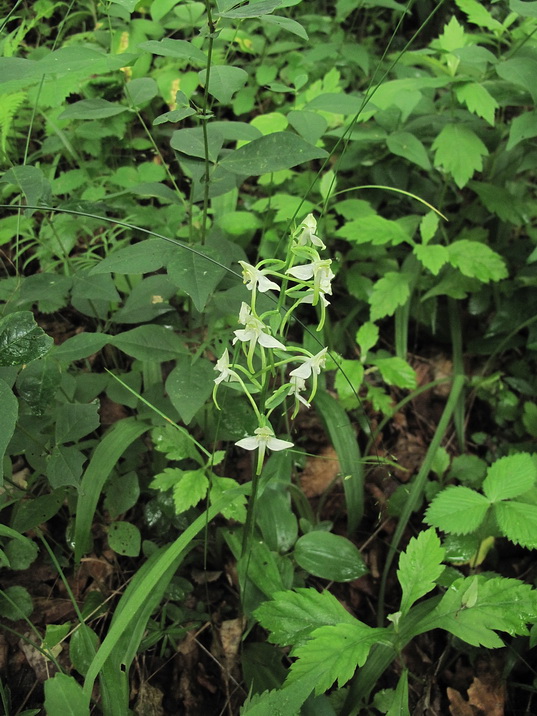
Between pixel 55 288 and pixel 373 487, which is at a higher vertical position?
pixel 55 288

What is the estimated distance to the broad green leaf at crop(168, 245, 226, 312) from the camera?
1.10 meters

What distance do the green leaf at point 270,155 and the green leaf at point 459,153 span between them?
885 mm

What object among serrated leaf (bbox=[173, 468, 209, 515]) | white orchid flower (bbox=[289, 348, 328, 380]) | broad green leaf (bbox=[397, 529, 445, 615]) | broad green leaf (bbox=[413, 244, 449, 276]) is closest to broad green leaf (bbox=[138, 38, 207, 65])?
white orchid flower (bbox=[289, 348, 328, 380])

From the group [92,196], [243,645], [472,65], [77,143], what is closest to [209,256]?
[92,196]

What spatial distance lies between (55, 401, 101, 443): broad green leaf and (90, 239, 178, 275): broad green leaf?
1.19 ft

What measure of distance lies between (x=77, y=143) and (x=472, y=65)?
64.2 inches

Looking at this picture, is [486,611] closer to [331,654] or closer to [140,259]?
[331,654]

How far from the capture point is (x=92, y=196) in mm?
1903

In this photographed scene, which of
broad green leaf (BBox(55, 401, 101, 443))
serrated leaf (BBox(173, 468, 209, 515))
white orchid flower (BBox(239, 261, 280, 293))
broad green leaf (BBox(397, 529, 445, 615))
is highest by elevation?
white orchid flower (BBox(239, 261, 280, 293))

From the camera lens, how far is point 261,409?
3.34 ft

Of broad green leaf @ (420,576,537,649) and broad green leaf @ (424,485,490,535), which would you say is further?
broad green leaf @ (424,485,490,535)

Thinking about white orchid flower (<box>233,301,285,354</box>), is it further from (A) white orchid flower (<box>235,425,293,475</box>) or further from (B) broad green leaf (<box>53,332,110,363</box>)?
(B) broad green leaf (<box>53,332,110,363</box>)

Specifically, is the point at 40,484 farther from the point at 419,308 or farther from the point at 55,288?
the point at 419,308

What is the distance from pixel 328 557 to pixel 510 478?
54cm
